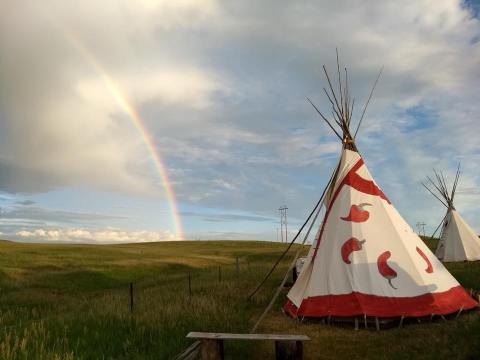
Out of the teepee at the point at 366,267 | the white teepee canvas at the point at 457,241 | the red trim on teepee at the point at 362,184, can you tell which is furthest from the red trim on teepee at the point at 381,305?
the white teepee canvas at the point at 457,241

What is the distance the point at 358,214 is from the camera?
433 inches

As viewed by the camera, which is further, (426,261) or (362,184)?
(362,184)

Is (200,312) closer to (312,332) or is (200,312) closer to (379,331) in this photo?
(312,332)

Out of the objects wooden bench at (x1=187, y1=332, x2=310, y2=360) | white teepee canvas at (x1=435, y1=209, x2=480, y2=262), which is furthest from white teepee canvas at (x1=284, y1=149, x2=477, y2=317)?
white teepee canvas at (x1=435, y1=209, x2=480, y2=262)

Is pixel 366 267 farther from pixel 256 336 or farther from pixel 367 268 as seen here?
pixel 256 336

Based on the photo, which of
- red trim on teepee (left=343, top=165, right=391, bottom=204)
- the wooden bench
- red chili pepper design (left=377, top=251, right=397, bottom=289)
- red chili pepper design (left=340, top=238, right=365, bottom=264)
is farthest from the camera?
red trim on teepee (left=343, top=165, right=391, bottom=204)

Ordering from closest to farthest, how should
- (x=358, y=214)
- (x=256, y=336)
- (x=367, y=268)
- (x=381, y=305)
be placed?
(x=256, y=336) < (x=381, y=305) < (x=367, y=268) < (x=358, y=214)

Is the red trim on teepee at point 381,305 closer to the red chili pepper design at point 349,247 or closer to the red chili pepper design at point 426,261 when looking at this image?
the red chili pepper design at point 426,261

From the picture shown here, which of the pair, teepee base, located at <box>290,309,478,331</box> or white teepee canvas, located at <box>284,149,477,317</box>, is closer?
teepee base, located at <box>290,309,478,331</box>

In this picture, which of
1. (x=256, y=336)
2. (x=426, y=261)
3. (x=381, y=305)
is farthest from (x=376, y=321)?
(x=256, y=336)

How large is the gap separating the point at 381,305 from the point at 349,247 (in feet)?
5.22

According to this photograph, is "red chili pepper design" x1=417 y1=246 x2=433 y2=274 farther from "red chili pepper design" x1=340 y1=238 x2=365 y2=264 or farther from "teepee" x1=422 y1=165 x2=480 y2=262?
"teepee" x1=422 y1=165 x2=480 y2=262

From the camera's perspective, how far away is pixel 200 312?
9.73 meters

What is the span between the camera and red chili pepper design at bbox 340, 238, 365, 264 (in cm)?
1034
